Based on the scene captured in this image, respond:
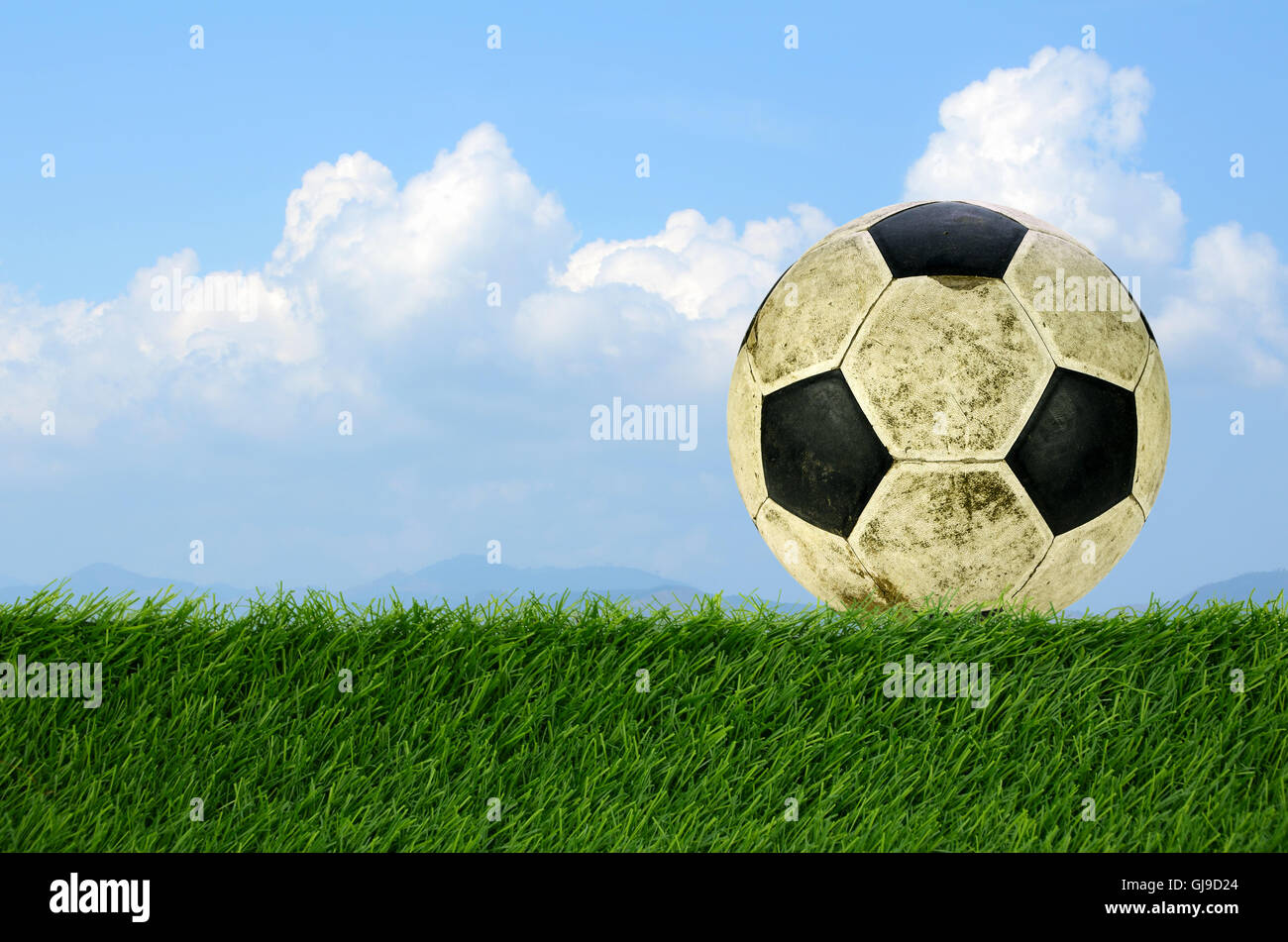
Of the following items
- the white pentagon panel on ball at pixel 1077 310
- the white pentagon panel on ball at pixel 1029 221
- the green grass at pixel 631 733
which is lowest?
the green grass at pixel 631 733

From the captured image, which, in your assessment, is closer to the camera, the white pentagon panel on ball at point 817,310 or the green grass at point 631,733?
Answer: the green grass at point 631,733

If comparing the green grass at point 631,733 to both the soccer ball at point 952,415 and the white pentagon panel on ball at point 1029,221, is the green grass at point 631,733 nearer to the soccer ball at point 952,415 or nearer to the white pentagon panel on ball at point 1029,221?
the soccer ball at point 952,415

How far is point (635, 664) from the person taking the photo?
4.16 meters

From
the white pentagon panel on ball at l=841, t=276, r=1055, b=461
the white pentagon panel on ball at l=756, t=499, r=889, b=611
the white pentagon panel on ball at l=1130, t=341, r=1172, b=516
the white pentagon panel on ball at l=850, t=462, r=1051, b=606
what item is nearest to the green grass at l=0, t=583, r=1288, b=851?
the white pentagon panel on ball at l=850, t=462, r=1051, b=606

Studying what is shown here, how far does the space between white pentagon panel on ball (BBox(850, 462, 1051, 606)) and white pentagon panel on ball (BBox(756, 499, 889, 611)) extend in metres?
0.08

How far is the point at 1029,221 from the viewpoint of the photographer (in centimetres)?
520

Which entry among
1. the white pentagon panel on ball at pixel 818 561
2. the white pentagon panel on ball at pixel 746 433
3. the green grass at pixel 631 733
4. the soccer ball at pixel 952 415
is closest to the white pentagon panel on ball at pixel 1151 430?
the soccer ball at pixel 952 415

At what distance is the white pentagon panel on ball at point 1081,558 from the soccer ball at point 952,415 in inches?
0.5

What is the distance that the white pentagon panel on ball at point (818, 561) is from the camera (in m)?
4.79

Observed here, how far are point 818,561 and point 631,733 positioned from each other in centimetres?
153

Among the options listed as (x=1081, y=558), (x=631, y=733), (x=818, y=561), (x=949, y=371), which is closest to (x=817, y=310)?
(x=949, y=371)

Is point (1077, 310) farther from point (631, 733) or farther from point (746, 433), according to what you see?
point (631, 733)

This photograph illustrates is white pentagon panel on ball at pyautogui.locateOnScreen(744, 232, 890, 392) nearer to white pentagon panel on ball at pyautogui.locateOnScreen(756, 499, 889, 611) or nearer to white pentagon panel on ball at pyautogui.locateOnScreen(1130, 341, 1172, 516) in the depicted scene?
white pentagon panel on ball at pyautogui.locateOnScreen(756, 499, 889, 611)
